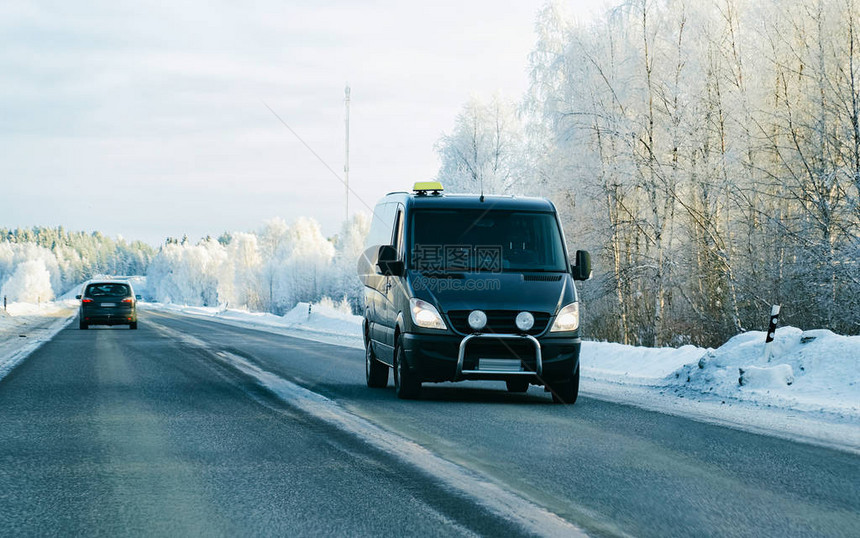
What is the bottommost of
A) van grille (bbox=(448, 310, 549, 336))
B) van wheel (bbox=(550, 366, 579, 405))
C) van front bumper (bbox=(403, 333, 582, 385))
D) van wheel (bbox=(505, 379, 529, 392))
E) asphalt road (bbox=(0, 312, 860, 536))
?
asphalt road (bbox=(0, 312, 860, 536))

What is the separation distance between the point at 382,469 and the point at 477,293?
413 cm

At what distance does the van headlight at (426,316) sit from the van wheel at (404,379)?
0.53 meters

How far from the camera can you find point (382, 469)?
6.48 meters

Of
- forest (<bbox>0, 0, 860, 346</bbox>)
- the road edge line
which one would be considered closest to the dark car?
forest (<bbox>0, 0, 860, 346</bbox>)

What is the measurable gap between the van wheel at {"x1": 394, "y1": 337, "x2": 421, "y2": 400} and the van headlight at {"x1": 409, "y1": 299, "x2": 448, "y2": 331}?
530 millimetres

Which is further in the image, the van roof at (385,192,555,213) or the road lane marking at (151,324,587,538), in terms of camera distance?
the van roof at (385,192,555,213)

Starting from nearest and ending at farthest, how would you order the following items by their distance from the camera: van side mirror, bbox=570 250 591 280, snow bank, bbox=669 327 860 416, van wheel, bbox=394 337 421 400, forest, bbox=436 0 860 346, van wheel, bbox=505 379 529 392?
snow bank, bbox=669 327 860 416 < van wheel, bbox=394 337 421 400 < van side mirror, bbox=570 250 591 280 < van wheel, bbox=505 379 529 392 < forest, bbox=436 0 860 346

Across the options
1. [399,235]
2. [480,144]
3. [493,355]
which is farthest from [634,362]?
[480,144]

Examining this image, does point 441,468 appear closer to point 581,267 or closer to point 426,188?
point 581,267

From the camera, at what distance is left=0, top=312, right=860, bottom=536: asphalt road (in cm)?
502

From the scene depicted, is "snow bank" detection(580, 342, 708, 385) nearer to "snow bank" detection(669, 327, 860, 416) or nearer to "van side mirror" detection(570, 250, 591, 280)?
"snow bank" detection(669, 327, 860, 416)

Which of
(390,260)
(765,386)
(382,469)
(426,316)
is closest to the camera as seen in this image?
(382,469)

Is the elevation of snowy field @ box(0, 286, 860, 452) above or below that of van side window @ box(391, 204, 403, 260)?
below

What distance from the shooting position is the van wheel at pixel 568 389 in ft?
34.8
